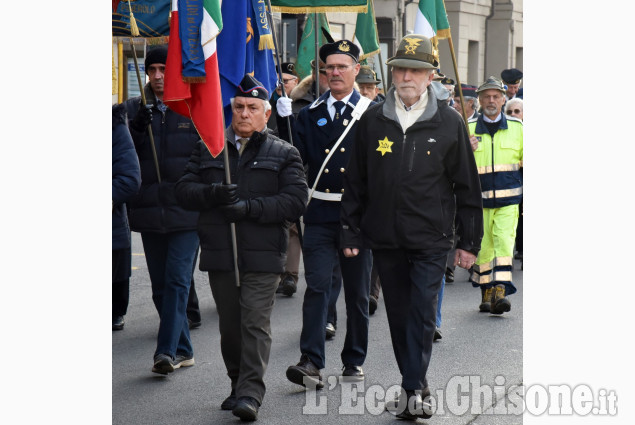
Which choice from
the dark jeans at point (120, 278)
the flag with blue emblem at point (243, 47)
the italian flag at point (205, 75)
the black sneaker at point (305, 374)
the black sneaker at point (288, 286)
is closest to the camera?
the italian flag at point (205, 75)

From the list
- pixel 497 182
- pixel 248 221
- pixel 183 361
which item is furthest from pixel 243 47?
pixel 497 182

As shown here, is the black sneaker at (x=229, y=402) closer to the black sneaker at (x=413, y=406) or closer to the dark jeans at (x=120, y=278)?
the black sneaker at (x=413, y=406)

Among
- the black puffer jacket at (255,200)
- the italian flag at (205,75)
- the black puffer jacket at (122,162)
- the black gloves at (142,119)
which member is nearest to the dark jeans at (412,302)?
the black puffer jacket at (255,200)

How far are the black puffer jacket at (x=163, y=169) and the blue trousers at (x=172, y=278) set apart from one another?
0.11m

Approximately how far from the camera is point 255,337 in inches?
255

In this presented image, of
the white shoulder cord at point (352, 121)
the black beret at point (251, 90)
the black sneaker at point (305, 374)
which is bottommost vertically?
the black sneaker at point (305, 374)

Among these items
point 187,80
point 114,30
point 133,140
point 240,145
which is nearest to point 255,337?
point 240,145

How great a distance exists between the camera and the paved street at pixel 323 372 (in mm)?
6555

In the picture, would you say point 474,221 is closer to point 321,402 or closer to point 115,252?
point 321,402

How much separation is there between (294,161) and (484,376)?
2033 millimetres

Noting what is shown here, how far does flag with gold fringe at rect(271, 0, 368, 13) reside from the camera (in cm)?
960

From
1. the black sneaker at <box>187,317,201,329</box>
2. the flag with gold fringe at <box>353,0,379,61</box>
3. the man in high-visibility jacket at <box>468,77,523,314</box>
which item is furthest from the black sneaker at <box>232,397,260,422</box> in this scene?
the flag with gold fringe at <box>353,0,379,61</box>

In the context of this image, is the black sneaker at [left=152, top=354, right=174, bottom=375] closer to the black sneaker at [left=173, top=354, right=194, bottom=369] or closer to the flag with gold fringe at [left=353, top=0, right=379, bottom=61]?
the black sneaker at [left=173, top=354, right=194, bottom=369]

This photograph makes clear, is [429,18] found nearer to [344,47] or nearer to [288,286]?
[344,47]
